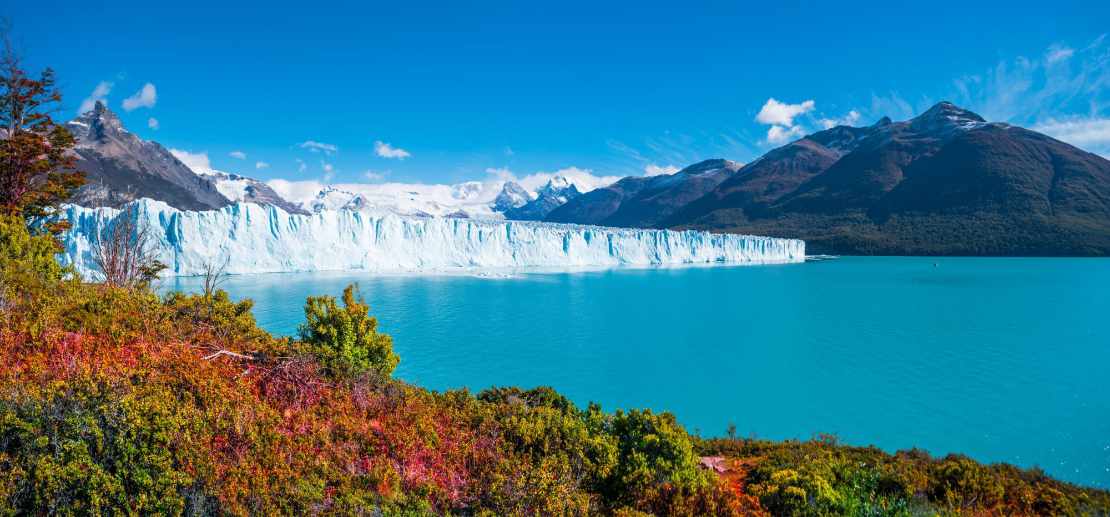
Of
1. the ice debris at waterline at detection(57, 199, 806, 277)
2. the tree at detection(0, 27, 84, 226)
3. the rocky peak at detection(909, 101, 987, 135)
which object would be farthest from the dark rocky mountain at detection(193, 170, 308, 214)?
the rocky peak at detection(909, 101, 987, 135)

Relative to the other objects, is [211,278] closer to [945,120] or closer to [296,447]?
[296,447]

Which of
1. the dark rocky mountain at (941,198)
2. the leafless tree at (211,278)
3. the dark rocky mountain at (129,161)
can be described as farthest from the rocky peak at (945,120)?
the dark rocky mountain at (129,161)

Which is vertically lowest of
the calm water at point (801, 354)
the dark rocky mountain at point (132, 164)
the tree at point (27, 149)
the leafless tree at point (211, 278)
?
the calm water at point (801, 354)

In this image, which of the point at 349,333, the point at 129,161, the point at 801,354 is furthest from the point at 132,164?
the point at 801,354

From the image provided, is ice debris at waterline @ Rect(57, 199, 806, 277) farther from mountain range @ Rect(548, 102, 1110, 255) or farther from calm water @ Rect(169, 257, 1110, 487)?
mountain range @ Rect(548, 102, 1110, 255)

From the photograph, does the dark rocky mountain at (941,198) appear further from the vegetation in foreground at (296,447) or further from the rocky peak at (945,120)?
the vegetation in foreground at (296,447)

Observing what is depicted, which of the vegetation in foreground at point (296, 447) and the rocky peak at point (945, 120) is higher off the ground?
the rocky peak at point (945, 120)
